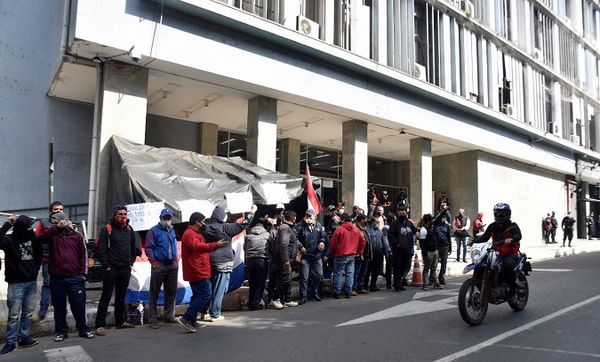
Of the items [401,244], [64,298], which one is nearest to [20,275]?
[64,298]

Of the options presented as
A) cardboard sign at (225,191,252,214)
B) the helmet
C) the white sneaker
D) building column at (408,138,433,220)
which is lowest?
the white sneaker

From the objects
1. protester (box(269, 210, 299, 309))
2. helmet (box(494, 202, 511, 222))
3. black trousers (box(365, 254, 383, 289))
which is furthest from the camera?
black trousers (box(365, 254, 383, 289))

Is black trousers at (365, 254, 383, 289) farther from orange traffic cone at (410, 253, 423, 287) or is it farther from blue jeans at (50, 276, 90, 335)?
blue jeans at (50, 276, 90, 335)

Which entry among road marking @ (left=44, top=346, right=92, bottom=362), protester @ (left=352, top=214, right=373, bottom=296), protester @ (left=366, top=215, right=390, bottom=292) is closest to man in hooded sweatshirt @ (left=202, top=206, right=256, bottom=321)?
road marking @ (left=44, top=346, right=92, bottom=362)

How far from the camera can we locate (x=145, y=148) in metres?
11.1

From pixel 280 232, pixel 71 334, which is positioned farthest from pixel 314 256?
pixel 71 334

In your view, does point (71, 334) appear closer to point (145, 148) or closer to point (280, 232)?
point (280, 232)

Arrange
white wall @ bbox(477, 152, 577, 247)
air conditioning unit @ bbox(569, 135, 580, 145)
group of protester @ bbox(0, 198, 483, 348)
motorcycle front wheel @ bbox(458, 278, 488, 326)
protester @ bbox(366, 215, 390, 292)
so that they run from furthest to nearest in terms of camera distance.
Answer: air conditioning unit @ bbox(569, 135, 580, 145), white wall @ bbox(477, 152, 577, 247), protester @ bbox(366, 215, 390, 292), motorcycle front wheel @ bbox(458, 278, 488, 326), group of protester @ bbox(0, 198, 483, 348)

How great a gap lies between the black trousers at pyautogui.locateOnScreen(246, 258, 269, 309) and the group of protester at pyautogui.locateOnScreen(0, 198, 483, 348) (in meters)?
0.02

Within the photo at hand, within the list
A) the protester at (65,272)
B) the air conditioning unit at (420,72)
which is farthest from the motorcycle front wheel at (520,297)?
the air conditioning unit at (420,72)

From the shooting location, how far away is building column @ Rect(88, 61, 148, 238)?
1075cm

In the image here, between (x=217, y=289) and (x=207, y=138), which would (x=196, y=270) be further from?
(x=207, y=138)

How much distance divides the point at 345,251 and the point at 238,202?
265 cm

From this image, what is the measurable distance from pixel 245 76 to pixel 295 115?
3.98 m
